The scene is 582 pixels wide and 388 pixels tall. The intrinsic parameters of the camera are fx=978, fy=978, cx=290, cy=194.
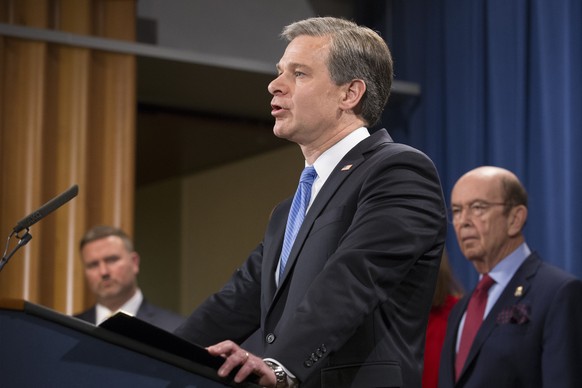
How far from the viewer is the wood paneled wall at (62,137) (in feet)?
15.6

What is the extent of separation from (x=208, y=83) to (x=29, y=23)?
1.15 metres

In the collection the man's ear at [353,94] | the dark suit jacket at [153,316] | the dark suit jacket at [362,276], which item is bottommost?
the dark suit jacket at [153,316]

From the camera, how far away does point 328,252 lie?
77.2 inches

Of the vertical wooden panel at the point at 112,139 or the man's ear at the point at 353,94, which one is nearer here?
the man's ear at the point at 353,94

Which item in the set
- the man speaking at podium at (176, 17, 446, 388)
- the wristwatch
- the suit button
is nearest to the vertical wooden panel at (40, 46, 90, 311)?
the man speaking at podium at (176, 17, 446, 388)

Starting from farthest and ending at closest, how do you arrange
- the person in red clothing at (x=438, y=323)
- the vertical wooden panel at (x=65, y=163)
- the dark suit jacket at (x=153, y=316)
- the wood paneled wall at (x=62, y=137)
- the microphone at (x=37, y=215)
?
the vertical wooden panel at (x=65, y=163) < the wood paneled wall at (x=62, y=137) < the dark suit jacket at (x=153, y=316) < the person in red clothing at (x=438, y=323) < the microphone at (x=37, y=215)

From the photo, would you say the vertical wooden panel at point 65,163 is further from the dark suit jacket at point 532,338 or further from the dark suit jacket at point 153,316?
the dark suit jacket at point 532,338

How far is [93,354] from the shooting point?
63.2 inches

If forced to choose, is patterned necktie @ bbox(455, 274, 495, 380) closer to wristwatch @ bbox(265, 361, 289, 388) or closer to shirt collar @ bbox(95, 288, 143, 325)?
shirt collar @ bbox(95, 288, 143, 325)

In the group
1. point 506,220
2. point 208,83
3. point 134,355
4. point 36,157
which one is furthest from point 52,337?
point 208,83

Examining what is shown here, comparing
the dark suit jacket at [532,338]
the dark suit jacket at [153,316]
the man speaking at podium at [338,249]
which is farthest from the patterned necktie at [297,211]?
the dark suit jacket at [153,316]

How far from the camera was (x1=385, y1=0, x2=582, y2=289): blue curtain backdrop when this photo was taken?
466 cm

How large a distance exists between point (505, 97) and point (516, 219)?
1416 millimetres

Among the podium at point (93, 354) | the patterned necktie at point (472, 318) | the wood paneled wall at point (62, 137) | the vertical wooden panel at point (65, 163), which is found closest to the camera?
the podium at point (93, 354)
